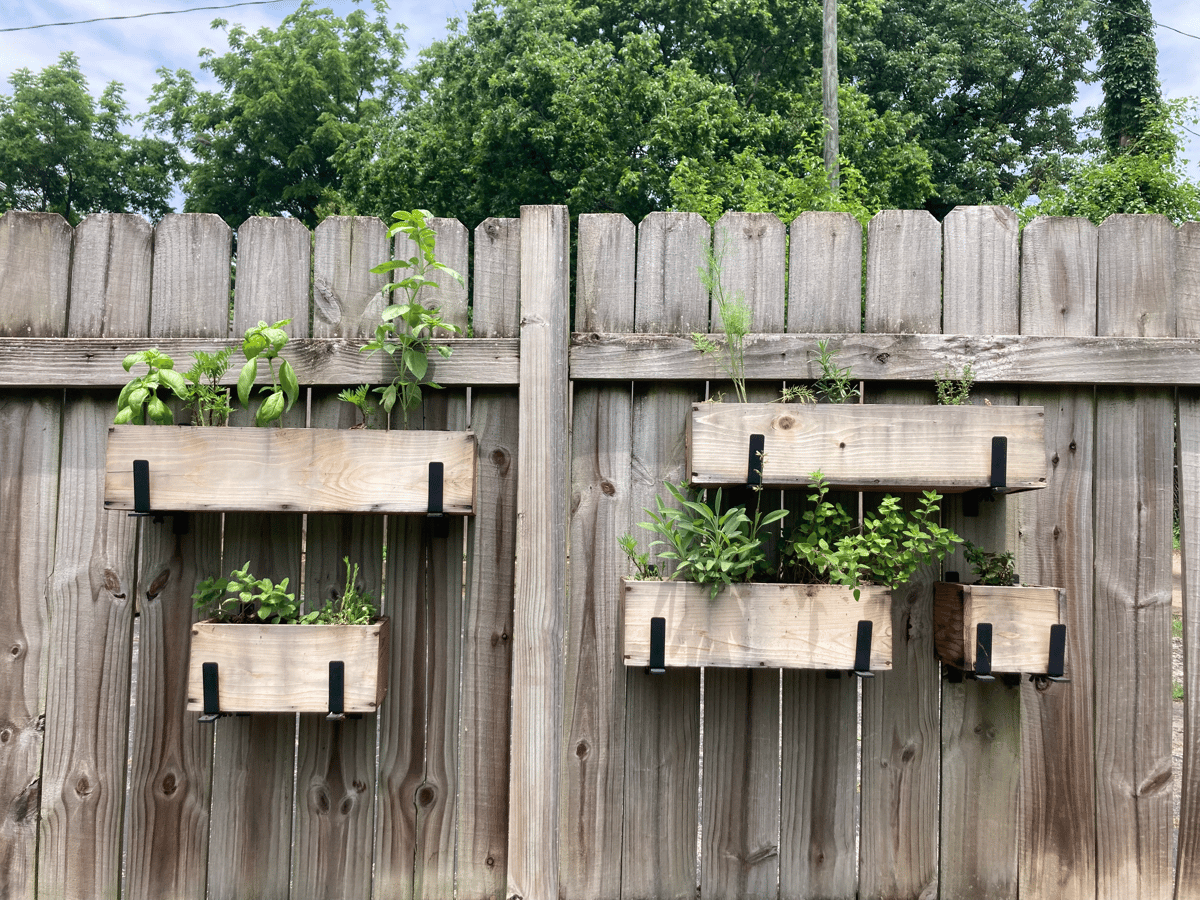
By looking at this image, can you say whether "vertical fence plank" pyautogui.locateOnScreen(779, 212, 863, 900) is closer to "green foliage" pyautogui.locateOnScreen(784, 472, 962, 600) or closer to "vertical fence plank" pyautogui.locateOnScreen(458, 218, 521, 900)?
"green foliage" pyautogui.locateOnScreen(784, 472, 962, 600)

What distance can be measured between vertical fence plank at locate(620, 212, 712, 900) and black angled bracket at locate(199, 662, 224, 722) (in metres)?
1.00

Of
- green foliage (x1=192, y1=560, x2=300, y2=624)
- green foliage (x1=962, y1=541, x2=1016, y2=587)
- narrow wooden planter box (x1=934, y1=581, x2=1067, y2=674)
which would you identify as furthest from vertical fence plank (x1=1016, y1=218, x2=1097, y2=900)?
green foliage (x1=192, y1=560, x2=300, y2=624)

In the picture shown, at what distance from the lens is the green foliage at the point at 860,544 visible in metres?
1.82

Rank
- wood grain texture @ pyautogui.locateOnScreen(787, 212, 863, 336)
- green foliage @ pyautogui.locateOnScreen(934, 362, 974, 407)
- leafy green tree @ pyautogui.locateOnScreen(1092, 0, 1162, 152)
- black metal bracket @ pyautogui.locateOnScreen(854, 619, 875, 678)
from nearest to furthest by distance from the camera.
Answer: black metal bracket @ pyautogui.locateOnScreen(854, 619, 875, 678)
green foliage @ pyautogui.locateOnScreen(934, 362, 974, 407)
wood grain texture @ pyautogui.locateOnScreen(787, 212, 863, 336)
leafy green tree @ pyautogui.locateOnScreen(1092, 0, 1162, 152)

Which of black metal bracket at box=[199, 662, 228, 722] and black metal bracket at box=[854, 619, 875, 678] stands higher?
black metal bracket at box=[854, 619, 875, 678]

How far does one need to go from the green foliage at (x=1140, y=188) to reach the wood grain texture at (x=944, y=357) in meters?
7.58

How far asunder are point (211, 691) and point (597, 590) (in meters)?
0.96

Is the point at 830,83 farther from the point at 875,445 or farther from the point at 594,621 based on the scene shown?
the point at 594,621

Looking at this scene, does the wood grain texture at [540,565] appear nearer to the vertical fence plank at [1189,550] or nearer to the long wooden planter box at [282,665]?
the long wooden planter box at [282,665]

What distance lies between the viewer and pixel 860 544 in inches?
73.4

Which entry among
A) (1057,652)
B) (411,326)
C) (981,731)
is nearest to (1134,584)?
(1057,652)

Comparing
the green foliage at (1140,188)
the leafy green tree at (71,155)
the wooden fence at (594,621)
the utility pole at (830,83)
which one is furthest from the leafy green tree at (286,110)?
the wooden fence at (594,621)

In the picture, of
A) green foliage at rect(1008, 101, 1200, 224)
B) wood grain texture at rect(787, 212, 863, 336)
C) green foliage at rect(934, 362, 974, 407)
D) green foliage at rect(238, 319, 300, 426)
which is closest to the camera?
green foliage at rect(238, 319, 300, 426)

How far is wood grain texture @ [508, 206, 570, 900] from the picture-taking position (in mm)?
1958
